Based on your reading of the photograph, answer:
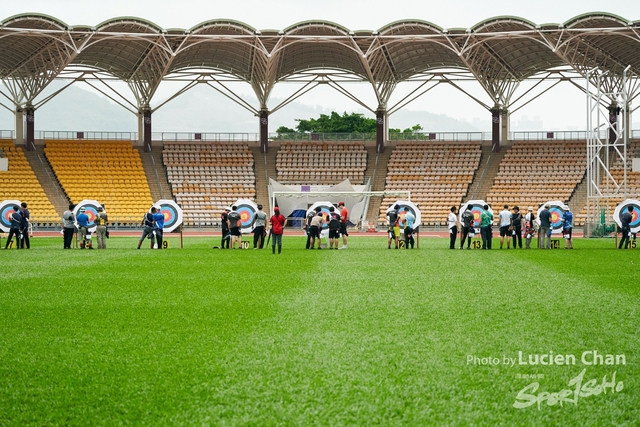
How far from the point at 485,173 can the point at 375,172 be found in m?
7.74

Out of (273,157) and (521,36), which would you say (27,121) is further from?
(521,36)

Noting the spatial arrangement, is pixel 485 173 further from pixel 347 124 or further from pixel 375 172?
pixel 347 124

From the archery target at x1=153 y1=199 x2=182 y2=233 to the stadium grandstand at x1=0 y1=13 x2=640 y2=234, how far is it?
50.2ft

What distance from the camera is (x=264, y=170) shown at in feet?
176

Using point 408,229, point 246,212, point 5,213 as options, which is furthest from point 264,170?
point 408,229

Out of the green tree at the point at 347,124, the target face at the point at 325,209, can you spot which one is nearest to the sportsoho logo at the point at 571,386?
the target face at the point at 325,209

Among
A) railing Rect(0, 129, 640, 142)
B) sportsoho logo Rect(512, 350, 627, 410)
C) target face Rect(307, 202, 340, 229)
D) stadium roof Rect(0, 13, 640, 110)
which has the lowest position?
sportsoho logo Rect(512, 350, 627, 410)

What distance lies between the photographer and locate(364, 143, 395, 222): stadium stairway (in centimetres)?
4988

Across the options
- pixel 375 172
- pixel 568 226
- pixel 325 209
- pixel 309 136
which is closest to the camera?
pixel 568 226

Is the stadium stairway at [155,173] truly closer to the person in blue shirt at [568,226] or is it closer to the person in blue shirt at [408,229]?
the person in blue shirt at [408,229]

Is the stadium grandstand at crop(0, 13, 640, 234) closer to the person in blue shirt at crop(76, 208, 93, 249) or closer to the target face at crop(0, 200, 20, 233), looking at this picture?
the target face at crop(0, 200, 20, 233)

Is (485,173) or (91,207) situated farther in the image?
(485,173)

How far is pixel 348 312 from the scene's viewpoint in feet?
37.0

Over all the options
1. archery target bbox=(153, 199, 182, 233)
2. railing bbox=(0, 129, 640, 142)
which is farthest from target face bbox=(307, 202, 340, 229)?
railing bbox=(0, 129, 640, 142)
